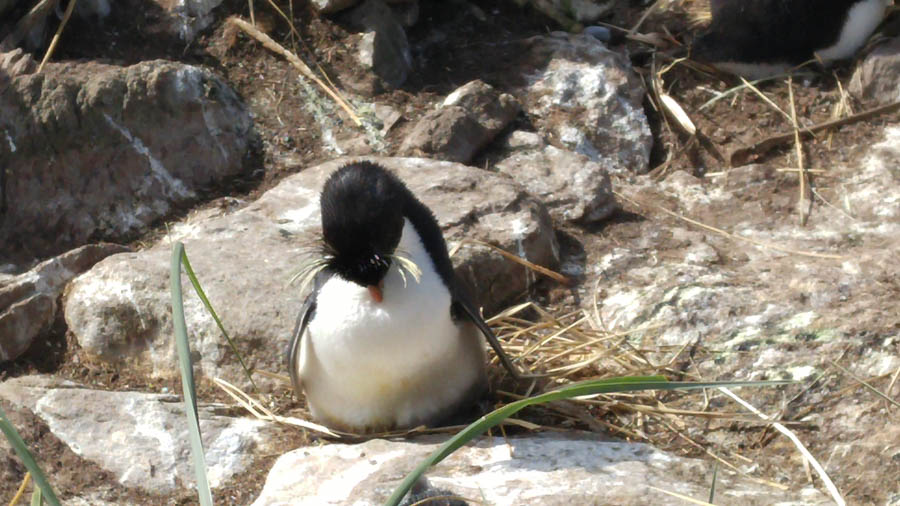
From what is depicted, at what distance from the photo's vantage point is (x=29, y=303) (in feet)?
12.5

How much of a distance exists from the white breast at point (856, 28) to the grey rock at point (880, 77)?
20 cm

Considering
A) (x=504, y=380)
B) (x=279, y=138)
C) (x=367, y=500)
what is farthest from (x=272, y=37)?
(x=367, y=500)

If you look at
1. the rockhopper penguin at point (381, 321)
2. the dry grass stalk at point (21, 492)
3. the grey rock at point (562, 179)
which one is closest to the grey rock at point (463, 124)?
the grey rock at point (562, 179)

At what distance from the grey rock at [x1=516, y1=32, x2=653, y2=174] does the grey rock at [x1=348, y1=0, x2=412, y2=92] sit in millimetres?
569

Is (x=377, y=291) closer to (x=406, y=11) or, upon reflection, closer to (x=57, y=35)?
(x=57, y=35)

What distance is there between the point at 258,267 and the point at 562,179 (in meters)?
1.39

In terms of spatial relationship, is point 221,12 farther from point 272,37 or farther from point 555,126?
point 555,126

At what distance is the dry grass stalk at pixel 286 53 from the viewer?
488 centimetres

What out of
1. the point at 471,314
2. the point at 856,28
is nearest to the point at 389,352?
the point at 471,314

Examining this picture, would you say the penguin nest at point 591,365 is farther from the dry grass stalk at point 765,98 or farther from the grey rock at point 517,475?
the dry grass stalk at point 765,98

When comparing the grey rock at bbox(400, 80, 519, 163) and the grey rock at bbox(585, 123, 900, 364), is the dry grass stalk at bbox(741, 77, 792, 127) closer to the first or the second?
the grey rock at bbox(585, 123, 900, 364)

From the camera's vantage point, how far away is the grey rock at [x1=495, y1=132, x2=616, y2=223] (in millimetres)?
4473

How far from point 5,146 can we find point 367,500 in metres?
2.56

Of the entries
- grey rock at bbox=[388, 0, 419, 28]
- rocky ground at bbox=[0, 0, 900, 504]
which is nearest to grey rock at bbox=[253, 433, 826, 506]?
rocky ground at bbox=[0, 0, 900, 504]
